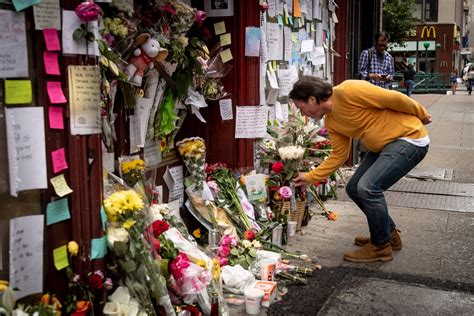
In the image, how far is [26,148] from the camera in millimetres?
2561

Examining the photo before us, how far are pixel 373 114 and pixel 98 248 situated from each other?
7.86ft

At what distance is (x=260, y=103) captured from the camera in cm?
511

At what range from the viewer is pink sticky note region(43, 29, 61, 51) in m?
2.55

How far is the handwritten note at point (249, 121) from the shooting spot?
193 inches

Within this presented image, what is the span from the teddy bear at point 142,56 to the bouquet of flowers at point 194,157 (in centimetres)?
79

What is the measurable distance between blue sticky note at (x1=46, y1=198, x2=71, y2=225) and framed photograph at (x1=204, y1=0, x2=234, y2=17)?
8.39 feet

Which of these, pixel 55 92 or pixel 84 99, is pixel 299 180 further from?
pixel 55 92

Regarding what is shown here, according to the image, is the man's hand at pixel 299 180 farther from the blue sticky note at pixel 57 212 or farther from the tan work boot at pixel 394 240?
the blue sticky note at pixel 57 212

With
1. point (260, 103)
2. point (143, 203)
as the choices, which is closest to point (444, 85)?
point (260, 103)

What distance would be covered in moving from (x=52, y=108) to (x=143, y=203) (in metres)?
0.66

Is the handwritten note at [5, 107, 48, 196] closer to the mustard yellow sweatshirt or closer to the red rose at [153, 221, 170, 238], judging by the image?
the red rose at [153, 221, 170, 238]

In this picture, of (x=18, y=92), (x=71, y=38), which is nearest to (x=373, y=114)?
(x=71, y=38)

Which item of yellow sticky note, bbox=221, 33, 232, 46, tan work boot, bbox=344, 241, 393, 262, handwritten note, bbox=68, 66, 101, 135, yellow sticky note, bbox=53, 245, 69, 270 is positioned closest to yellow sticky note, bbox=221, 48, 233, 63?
yellow sticky note, bbox=221, 33, 232, 46

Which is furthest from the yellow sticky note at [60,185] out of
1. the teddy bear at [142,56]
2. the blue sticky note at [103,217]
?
the teddy bear at [142,56]
